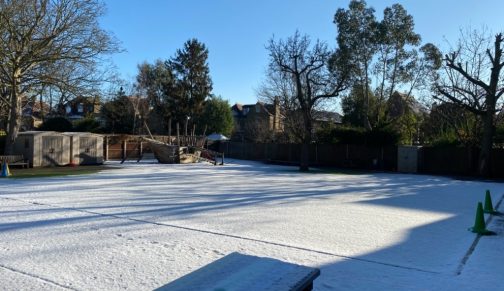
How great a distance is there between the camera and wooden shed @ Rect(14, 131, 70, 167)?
2753 cm

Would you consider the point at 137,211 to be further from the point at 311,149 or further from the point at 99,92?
the point at 311,149

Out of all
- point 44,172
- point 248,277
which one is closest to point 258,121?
point 44,172

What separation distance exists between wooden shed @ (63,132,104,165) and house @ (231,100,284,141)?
79.6 ft

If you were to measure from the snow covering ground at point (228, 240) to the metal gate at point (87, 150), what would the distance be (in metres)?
17.1

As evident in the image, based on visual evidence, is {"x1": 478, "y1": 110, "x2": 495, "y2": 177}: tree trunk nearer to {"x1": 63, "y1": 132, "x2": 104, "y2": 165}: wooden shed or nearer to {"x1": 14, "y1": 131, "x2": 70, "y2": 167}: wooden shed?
{"x1": 63, "y1": 132, "x2": 104, "y2": 165}: wooden shed

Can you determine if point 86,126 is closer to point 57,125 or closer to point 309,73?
point 57,125

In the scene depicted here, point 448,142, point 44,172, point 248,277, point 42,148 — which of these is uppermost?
point 448,142

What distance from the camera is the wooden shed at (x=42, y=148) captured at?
90.3 ft

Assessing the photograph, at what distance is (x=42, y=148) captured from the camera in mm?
27984

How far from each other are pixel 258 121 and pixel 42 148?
36624 mm

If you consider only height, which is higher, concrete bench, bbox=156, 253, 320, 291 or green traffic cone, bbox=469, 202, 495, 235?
concrete bench, bbox=156, 253, 320, 291

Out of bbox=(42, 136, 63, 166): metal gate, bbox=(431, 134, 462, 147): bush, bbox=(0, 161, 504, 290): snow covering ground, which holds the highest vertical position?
bbox=(431, 134, 462, 147): bush

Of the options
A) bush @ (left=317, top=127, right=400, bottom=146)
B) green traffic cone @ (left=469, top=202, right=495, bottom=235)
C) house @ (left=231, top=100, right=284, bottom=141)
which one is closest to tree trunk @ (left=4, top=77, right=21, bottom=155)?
bush @ (left=317, top=127, right=400, bottom=146)

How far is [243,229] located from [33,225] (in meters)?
3.90
